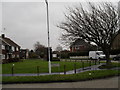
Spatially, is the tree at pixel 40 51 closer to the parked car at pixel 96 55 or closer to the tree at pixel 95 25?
the parked car at pixel 96 55

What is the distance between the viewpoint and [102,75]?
14719 millimetres

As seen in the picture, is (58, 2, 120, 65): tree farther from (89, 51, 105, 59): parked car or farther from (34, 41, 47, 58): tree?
(34, 41, 47, 58): tree

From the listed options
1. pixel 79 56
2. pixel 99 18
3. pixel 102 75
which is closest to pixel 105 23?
pixel 99 18

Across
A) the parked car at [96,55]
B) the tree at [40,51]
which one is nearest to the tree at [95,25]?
the parked car at [96,55]

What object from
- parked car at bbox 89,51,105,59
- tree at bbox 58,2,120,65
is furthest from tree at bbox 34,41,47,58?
tree at bbox 58,2,120,65

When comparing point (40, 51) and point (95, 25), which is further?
point (40, 51)

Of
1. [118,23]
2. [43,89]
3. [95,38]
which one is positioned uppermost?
[118,23]

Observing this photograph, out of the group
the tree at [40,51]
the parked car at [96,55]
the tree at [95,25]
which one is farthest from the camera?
the tree at [40,51]

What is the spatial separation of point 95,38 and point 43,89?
1419cm

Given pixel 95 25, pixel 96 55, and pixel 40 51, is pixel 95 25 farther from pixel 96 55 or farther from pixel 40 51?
pixel 40 51

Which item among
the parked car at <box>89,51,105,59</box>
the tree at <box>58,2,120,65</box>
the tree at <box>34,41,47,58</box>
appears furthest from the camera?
the tree at <box>34,41,47,58</box>

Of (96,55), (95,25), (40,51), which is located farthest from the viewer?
(40,51)

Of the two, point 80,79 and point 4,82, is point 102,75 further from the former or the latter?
point 4,82

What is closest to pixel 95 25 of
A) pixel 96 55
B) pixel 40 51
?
pixel 96 55
